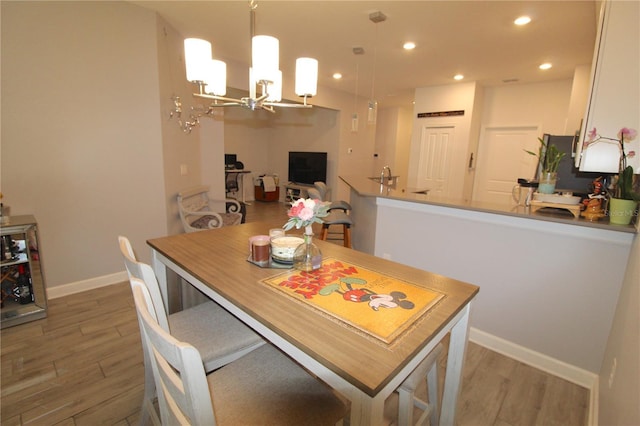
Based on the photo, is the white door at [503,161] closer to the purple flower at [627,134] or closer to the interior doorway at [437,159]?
the interior doorway at [437,159]

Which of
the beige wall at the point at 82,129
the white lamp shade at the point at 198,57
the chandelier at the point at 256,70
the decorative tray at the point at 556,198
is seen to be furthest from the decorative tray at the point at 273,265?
the beige wall at the point at 82,129

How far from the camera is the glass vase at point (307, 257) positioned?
1.36m

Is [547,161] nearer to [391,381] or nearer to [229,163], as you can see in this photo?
[391,381]

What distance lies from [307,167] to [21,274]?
526 cm

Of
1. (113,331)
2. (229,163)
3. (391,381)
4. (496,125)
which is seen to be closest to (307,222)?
(391,381)

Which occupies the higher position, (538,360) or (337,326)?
(337,326)

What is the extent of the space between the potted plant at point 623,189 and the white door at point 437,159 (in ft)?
13.0

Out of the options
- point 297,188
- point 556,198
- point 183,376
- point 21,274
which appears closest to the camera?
point 183,376

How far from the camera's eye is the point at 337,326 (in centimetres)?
93

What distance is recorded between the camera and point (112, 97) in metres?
2.66

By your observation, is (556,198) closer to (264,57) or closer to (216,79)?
(264,57)

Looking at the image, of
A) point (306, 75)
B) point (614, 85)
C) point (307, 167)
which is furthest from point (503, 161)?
point (306, 75)

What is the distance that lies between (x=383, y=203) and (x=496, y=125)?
161 inches

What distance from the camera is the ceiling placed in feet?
8.77
